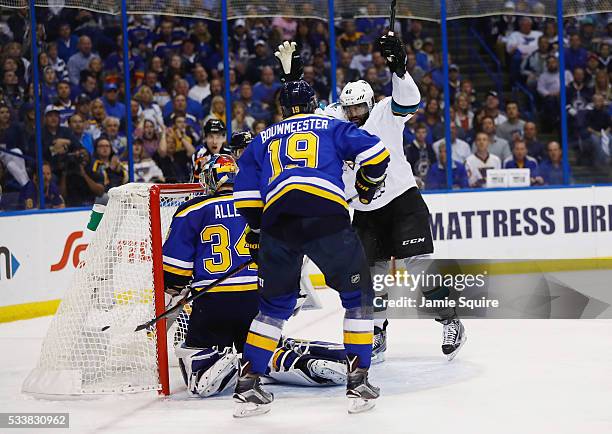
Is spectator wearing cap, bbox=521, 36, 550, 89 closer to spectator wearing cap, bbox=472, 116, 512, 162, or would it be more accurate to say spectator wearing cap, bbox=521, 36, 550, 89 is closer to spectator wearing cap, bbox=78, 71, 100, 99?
spectator wearing cap, bbox=472, 116, 512, 162

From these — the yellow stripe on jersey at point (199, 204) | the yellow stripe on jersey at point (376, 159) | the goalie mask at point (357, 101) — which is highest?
the goalie mask at point (357, 101)

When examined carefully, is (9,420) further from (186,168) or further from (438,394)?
(186,168)

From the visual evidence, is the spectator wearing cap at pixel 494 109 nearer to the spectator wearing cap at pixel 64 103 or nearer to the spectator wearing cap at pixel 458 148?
the spectator wearing cap at pixel 458 148

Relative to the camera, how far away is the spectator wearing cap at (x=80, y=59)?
8.64m

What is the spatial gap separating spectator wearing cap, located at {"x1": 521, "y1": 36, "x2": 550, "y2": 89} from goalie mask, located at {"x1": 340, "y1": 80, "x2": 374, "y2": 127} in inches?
189

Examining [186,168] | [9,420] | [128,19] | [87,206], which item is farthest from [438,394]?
[128,19]

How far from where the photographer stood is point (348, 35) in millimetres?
9352

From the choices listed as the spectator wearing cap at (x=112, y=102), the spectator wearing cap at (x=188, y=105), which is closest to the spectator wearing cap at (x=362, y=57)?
the spectator wearing cap at (x=188, y=105)

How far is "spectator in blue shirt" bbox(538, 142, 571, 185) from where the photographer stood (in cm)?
885

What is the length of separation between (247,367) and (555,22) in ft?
19.6

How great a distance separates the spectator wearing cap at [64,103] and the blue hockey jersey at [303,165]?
4413 millimetres

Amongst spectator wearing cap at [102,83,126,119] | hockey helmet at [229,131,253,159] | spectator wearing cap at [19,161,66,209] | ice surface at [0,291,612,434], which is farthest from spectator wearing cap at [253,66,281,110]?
ice surface at [0,291,612,434]

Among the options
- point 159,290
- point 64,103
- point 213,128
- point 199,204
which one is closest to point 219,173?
point 199,204

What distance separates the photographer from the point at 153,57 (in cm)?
932
